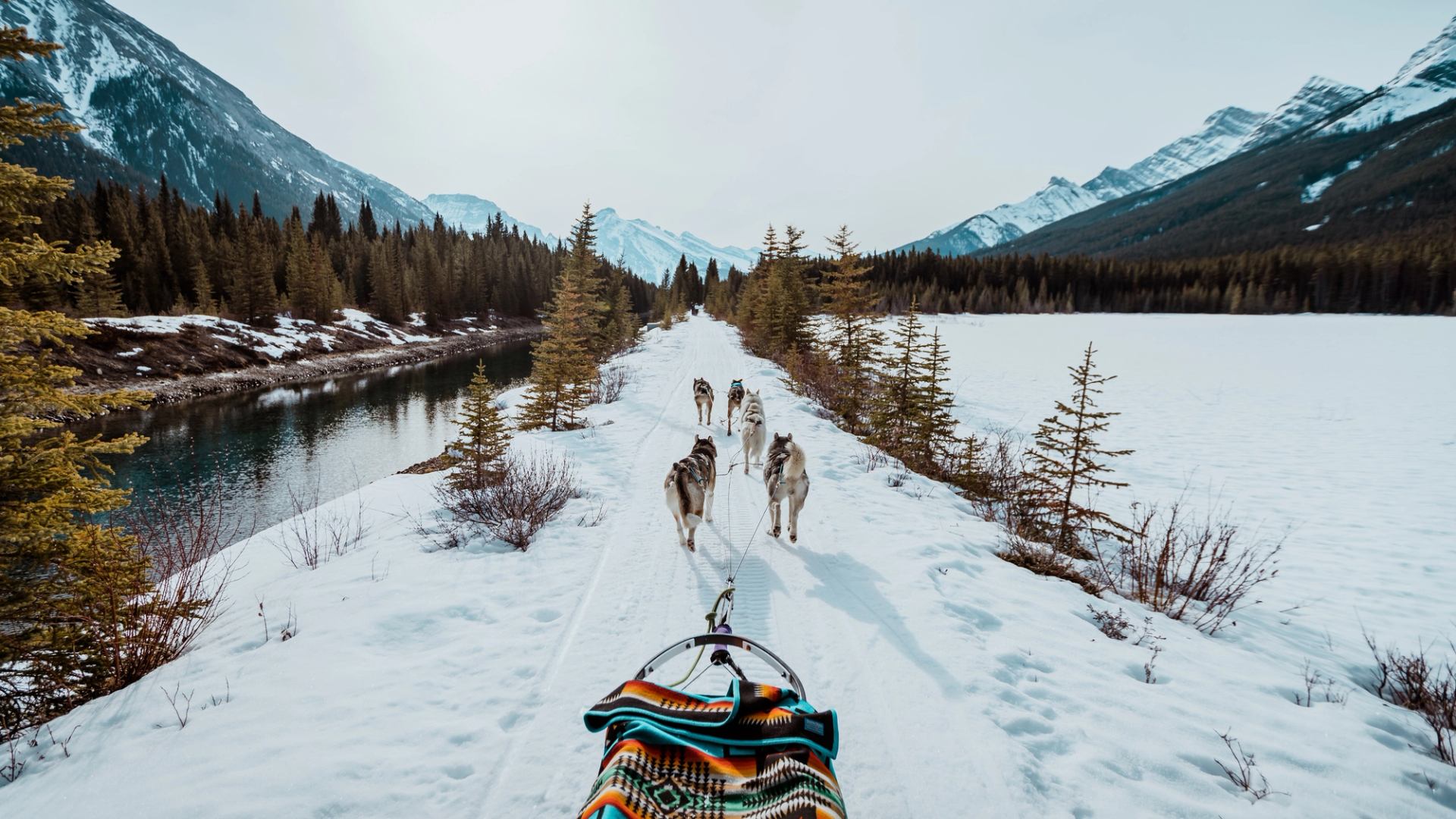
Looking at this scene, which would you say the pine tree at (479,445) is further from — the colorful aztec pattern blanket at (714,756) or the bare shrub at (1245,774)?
the bare shrub at (1245,774)

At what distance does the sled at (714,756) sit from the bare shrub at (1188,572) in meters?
5.16

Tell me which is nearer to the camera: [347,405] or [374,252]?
[347,405]

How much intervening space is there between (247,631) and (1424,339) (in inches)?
2318

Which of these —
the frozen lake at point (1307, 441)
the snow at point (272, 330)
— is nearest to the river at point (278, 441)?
the snow at point (272, 330)

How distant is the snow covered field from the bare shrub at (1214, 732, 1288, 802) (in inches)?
2.3

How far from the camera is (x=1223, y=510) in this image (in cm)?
981

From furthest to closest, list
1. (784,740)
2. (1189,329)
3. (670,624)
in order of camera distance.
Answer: (1189,329), (670,624), (784,740)

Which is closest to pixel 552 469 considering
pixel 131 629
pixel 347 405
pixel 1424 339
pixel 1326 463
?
pixel 131 629

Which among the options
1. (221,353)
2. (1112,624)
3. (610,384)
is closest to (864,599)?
(1112,624)

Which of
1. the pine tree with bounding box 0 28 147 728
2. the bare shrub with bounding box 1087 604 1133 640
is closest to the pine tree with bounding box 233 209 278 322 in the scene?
the pine tree with bounding box 0 28 147 728

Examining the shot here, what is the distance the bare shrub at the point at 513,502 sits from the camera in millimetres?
6586

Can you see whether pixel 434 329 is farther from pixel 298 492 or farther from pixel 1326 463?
pixel 1326 463

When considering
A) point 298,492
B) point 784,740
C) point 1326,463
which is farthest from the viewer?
point 298,492

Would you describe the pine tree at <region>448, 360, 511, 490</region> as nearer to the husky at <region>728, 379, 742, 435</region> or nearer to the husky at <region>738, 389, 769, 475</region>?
the husky at <region>738, 389, 769, 475</region>
